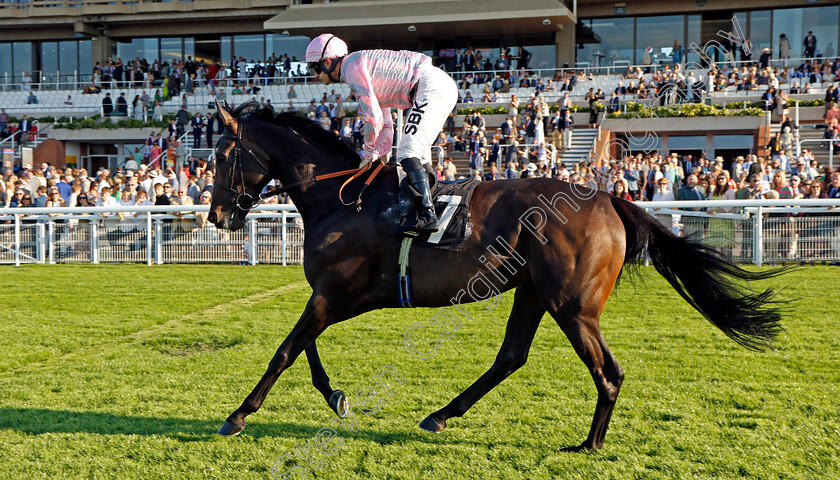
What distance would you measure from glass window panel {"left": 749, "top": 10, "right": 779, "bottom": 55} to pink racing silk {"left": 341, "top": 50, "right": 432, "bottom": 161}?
85.0ft

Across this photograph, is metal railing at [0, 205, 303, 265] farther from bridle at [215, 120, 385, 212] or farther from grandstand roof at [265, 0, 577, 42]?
grandstand roof at [265, 0, 577, 42]

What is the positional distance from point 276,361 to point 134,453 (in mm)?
801

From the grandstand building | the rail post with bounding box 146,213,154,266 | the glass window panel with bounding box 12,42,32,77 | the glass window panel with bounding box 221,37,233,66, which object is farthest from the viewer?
the glass window panel with bounding box 12,42,32,77

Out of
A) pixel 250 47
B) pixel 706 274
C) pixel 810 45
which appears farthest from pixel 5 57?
pixel 706 274

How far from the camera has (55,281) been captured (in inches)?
397

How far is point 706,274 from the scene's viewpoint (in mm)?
4199

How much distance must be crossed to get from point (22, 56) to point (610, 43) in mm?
26117

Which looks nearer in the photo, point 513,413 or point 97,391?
point 513,413

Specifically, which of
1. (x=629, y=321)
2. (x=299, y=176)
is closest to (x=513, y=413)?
(x=299, y=176)

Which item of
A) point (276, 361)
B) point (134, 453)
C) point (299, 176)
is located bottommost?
point (134, 453)

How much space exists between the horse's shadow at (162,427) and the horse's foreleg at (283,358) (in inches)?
4.0

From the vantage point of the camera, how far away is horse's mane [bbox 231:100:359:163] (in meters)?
4.47

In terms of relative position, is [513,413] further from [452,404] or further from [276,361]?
[276,361]

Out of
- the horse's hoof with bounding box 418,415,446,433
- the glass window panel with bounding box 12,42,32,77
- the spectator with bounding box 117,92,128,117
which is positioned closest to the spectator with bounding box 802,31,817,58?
the spectator with bounding box 117,92,128,117
